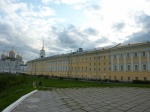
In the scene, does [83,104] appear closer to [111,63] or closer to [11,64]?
[111,63]

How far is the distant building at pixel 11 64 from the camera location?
388 ft

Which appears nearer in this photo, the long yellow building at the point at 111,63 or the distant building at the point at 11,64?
the long yellow building at the point at 111,63

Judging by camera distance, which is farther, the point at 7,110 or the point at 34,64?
the point at 34,64

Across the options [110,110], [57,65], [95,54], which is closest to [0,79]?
[110,110]

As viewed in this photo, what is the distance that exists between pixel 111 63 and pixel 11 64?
94360 mm

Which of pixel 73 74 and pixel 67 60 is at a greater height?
pixel 67 60

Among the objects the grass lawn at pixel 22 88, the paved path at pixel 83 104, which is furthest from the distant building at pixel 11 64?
the paved path at pixel 83 104

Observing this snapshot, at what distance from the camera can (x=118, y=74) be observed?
43.8 metres

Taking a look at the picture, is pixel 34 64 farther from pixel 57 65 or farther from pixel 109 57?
pixel 109 57

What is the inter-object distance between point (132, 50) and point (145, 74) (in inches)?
270

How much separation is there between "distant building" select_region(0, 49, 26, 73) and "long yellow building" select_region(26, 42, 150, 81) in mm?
59397

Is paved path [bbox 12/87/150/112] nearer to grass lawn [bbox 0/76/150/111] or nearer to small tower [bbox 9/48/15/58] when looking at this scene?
grass lawn [bbox 0/76/150/111]

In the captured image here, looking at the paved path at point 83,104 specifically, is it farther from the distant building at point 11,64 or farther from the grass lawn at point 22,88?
the distant building at point 11,64

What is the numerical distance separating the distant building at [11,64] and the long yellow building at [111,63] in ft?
195
